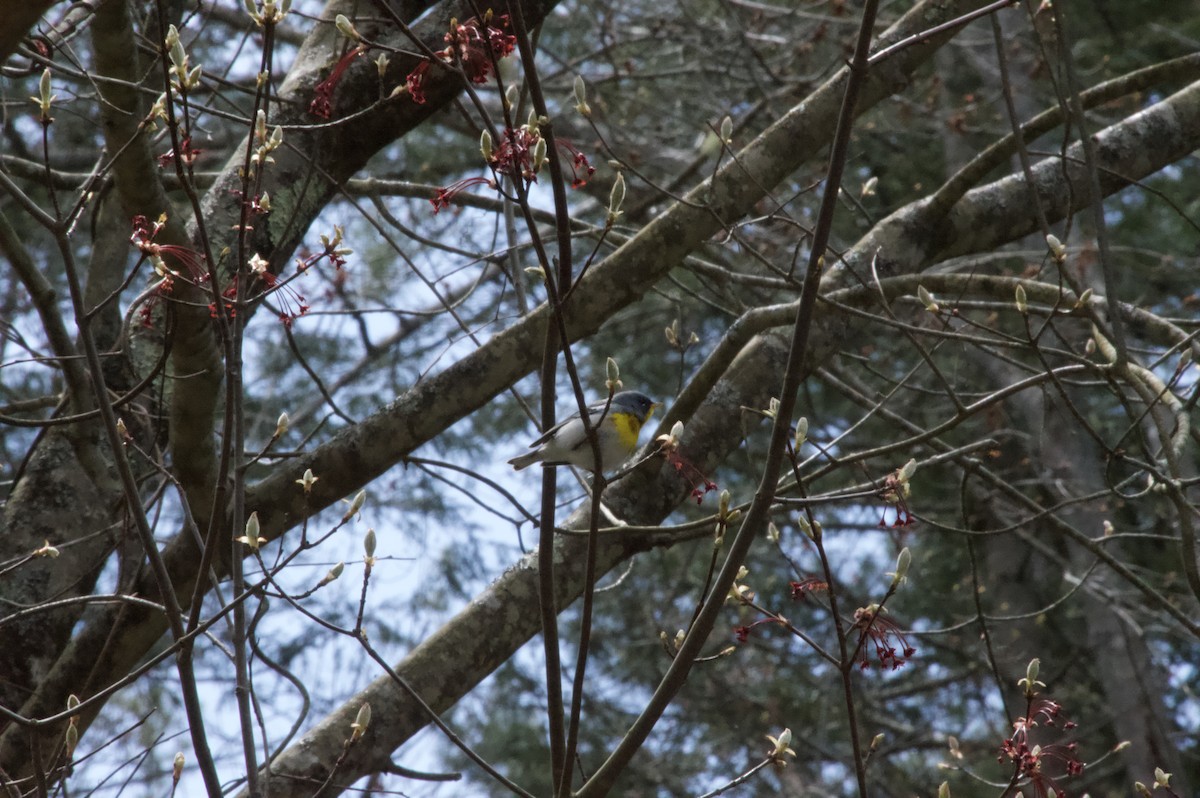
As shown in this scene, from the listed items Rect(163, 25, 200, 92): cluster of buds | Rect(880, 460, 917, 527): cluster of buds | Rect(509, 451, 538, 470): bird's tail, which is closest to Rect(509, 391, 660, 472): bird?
Rect(509, 451, 538, 470): bird's tail

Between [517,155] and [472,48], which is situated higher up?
[472,48]

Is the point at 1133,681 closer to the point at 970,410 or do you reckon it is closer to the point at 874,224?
the point at 874,224

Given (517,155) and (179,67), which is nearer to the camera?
(517,155)

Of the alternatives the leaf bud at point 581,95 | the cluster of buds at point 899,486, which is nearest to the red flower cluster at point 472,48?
the leaf bud at point 581,95

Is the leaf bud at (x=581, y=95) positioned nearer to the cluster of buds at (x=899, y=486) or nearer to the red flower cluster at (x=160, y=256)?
the red flower cluster at (x=160, y=256)

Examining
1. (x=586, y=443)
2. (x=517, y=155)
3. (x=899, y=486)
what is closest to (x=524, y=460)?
(x=586, y=443)

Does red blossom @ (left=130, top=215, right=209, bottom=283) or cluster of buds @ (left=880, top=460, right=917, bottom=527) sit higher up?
red blossom @ (left=130, top=215, right=209, bottom=283)

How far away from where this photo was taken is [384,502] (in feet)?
28.2

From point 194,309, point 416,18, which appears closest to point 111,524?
point 194,309

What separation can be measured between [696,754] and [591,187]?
5.75 meters

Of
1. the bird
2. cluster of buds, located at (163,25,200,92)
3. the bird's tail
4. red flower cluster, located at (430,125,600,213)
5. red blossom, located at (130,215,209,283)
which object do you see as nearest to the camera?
red flower cluster, located at (430,125,600,213)

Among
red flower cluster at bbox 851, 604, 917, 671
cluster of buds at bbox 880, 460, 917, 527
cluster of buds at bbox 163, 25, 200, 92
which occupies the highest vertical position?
cluster of buds at bbox 163, 25, 200, 92

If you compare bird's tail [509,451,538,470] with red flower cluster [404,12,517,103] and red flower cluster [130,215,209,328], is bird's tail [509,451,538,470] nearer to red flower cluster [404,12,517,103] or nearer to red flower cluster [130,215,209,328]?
red flower cluster [130,215,209,328]

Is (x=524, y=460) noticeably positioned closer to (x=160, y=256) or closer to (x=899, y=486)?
(x=160, y=256)
